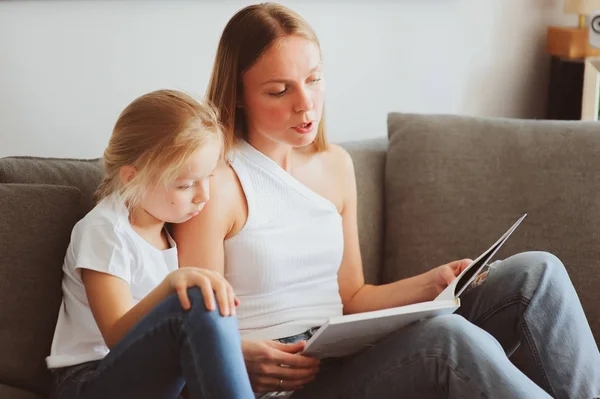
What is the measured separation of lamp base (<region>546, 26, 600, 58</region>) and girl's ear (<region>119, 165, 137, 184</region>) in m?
1.87

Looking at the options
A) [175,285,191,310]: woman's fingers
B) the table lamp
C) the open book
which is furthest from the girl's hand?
the table lamp

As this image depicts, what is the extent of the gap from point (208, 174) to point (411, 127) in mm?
794

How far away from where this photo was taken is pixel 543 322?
1.68 m

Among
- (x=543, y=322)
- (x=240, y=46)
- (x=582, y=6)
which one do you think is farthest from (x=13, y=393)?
(x=582, y=6)

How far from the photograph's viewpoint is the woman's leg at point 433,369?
140 centimetres

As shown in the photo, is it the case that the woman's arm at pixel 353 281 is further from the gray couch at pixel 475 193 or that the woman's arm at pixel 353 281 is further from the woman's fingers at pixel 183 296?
the woman's fingers at pixel 183 296

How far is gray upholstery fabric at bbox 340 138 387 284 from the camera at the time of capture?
2180mm

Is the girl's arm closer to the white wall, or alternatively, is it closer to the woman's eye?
the woman's eye

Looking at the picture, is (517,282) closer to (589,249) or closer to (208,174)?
(589,249)

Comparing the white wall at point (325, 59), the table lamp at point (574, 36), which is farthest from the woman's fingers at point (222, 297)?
the table lamp at point (574, 36)

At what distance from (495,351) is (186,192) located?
0.58 metres

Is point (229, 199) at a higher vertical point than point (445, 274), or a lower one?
higher

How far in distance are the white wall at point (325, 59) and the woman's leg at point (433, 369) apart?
0.91 metres

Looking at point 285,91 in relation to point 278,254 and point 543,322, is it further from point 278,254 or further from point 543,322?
point 543,322
